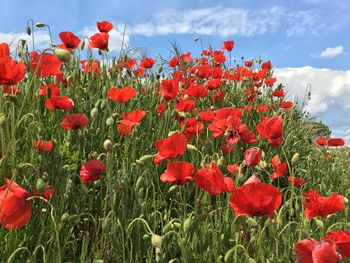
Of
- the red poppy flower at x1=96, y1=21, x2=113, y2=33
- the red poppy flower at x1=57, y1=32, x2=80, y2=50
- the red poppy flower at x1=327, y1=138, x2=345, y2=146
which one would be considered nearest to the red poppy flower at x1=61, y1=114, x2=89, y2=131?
the red poppy flower at x1=57, y1=32, x2=80, y2=50

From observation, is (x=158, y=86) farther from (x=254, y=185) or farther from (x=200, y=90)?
(x=254, y=185)

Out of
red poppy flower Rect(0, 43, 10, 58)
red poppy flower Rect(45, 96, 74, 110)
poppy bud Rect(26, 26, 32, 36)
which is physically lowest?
red poppy flower Rect(45, 96, 74, 110)

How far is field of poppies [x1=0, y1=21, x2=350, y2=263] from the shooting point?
1782mm

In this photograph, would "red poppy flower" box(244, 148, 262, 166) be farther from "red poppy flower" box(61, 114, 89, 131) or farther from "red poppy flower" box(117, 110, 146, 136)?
"red poppy flower" box(61, 114, 89, 131)

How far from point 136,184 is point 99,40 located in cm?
177

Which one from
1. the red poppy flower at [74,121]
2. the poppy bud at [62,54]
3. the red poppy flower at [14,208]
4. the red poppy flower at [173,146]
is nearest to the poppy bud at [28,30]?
the red poppy flower at [74,121]

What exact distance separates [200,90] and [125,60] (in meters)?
0.99

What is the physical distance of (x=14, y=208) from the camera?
5.11ft

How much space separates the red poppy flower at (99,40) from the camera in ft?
12.0

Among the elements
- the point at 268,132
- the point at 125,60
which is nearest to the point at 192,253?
the point at 268,132

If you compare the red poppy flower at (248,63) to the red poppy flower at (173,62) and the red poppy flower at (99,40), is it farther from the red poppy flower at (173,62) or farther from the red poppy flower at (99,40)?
the red poppy flower at (99,40)

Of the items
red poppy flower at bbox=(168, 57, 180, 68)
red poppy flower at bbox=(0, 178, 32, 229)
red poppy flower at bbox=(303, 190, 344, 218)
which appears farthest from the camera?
red poppy flower at bbox=(168, 57, 180, 68)

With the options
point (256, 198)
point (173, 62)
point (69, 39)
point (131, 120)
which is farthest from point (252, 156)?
point (173, 62)

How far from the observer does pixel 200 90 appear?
3.52 metres
